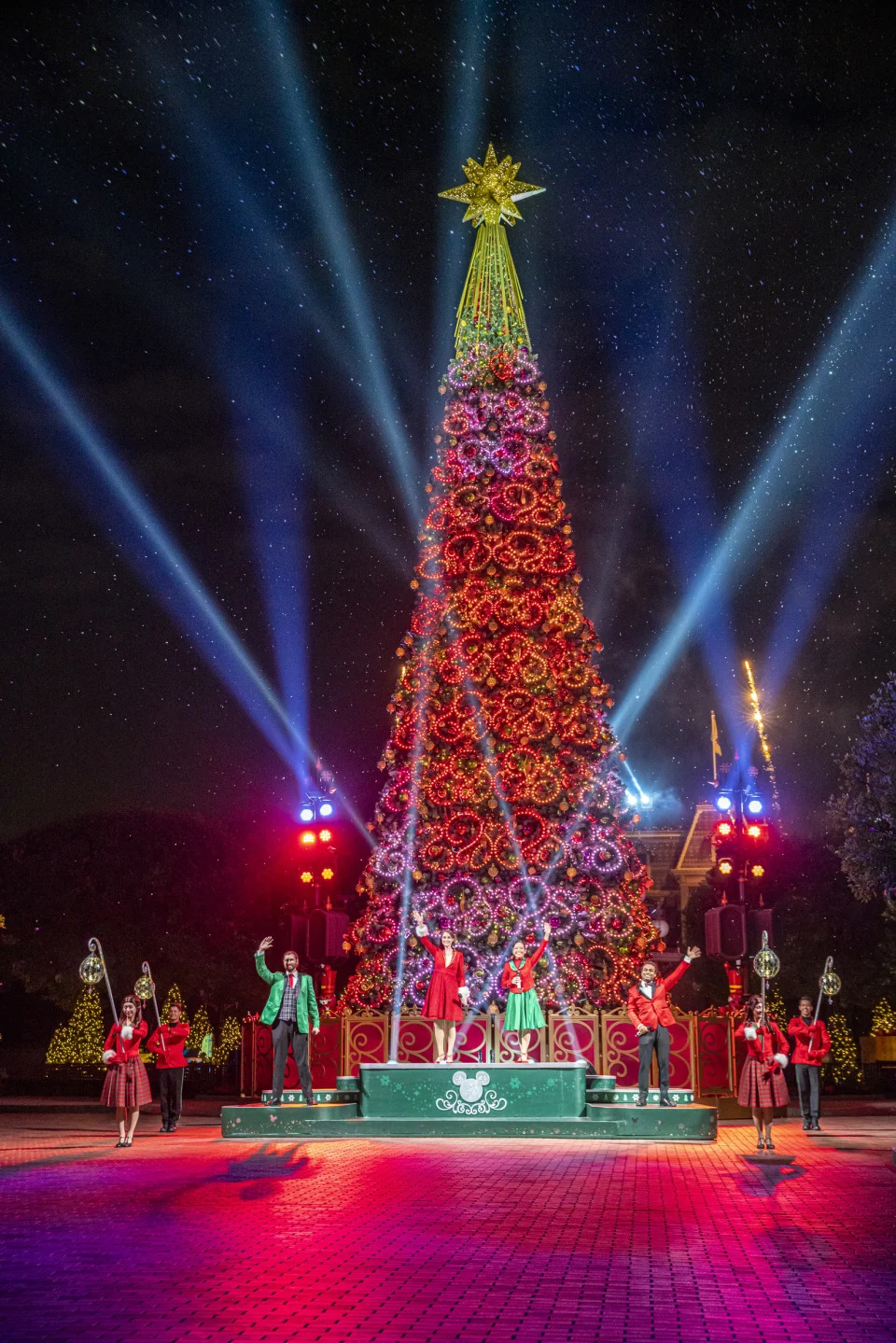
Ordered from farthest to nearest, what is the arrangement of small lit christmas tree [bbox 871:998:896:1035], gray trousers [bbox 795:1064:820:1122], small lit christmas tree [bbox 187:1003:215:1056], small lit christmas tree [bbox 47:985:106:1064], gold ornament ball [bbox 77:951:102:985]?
small lit christmas tree [bbox 871:998:896:1035]
small lit christmas tree [bbox 187:1003:215:1056]
small lit christmas tree [bbox 47:985:106:1064]
gray trousers [bbox 795:1064:820:1122]
gold ornament ball [bbox 77:951:102:985]

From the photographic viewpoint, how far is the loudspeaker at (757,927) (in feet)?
57.2

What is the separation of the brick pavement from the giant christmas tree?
7.90 metres

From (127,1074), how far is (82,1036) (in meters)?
20.2

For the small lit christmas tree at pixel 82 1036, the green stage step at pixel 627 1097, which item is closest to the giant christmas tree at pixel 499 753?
the green stage step at pixel 627 1097

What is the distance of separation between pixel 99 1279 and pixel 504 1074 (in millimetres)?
9933

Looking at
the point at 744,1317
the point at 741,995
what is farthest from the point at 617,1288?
the point at 741,995

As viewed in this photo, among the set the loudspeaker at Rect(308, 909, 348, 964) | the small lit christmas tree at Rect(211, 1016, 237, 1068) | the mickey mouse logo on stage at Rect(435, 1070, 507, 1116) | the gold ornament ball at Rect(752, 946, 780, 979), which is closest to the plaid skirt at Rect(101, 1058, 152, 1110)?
the loudspeaker at Rect(308, 909, 348, 964)

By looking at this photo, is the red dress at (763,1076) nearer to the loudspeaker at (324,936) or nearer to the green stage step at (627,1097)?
the green stage step at (627,1097)

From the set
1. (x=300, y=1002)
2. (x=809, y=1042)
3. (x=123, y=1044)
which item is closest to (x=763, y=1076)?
(x=809, y=1042)

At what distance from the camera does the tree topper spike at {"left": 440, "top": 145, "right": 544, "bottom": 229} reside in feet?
87.4

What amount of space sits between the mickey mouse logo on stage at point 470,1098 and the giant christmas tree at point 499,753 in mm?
4760

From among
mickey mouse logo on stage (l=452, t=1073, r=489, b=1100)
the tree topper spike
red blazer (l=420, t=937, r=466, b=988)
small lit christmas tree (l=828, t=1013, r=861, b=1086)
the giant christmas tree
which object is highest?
the tree topper spike

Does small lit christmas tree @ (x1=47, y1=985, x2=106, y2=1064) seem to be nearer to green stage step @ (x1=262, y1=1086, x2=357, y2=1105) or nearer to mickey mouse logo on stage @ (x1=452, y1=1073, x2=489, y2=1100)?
green stage step @ (x1=262, y1=1086, x2=357, y2=1105)

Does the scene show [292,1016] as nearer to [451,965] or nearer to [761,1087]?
[451,965]
